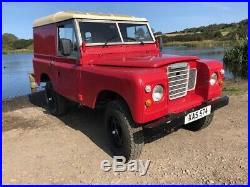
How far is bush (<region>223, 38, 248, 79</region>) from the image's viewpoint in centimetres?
1474

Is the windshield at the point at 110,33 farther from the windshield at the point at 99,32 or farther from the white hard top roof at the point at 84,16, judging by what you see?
the white hard top roof at the point at 84,16

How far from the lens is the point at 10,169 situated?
16.1 feet

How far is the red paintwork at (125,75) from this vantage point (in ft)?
14.2

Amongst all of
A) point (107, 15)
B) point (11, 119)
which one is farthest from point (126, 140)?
point (11, 119)

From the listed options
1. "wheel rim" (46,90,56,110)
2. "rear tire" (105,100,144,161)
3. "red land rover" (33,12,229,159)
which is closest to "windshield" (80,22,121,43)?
"red land rover" (33,12,229,159)

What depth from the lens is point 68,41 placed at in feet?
19.0

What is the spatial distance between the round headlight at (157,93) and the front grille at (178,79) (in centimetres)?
35

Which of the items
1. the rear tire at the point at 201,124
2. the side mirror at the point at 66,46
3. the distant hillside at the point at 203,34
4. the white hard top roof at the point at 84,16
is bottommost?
the rear tire at the point at 201,124

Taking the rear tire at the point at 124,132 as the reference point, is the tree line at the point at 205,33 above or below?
above

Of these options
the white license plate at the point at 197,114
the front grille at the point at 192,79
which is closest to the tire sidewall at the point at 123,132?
the white license plate at the point at 197,114

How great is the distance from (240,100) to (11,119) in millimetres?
5769

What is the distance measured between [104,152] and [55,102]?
8.80 ft

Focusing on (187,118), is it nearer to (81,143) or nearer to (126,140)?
(126,140)

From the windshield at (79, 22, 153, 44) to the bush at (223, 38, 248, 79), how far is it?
9039 millimetres
